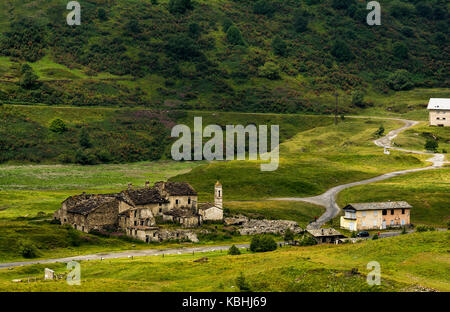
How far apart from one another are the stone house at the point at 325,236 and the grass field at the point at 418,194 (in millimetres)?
22525

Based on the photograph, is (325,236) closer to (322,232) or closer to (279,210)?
(322,232)

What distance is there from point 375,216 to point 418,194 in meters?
17.7

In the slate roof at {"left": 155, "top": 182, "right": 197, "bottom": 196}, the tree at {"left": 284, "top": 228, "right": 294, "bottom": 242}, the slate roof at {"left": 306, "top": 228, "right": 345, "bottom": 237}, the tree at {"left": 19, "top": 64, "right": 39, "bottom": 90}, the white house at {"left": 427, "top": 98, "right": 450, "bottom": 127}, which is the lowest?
the tree at {"left": 284, "top": 228, "right": 294, "bottom": 242}

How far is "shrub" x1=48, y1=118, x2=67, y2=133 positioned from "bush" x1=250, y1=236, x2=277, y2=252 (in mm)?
105614

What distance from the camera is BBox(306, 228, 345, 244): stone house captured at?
91.6m

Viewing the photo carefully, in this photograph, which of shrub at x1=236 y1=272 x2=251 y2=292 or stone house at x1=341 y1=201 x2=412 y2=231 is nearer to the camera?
shrub at x1=236 y1=272 x2=251 y2=292

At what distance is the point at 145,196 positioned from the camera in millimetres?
104562

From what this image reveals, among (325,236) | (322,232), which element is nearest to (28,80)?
(322,232)

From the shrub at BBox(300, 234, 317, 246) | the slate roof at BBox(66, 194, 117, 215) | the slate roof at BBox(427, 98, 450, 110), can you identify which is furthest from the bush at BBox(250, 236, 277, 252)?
the slate roof at BBox(427, 98, 450, 110)

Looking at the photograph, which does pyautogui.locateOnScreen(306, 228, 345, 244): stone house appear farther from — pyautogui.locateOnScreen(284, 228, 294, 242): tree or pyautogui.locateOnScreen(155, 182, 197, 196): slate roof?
pyautogui.locateOnScreen(155, 182, 197, 196): slate roof

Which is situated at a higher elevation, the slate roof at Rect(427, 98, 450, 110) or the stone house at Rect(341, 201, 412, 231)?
the slate roof at Rect(427, 98, 450, 110)

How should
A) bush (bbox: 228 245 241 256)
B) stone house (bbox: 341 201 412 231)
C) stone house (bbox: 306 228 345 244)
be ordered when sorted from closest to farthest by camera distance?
1. bush (bbox: 228 245 241 256)
2. stone house (bbox: 306 228 345 244)
3. stone house (bbox: 341 201 412 231)
